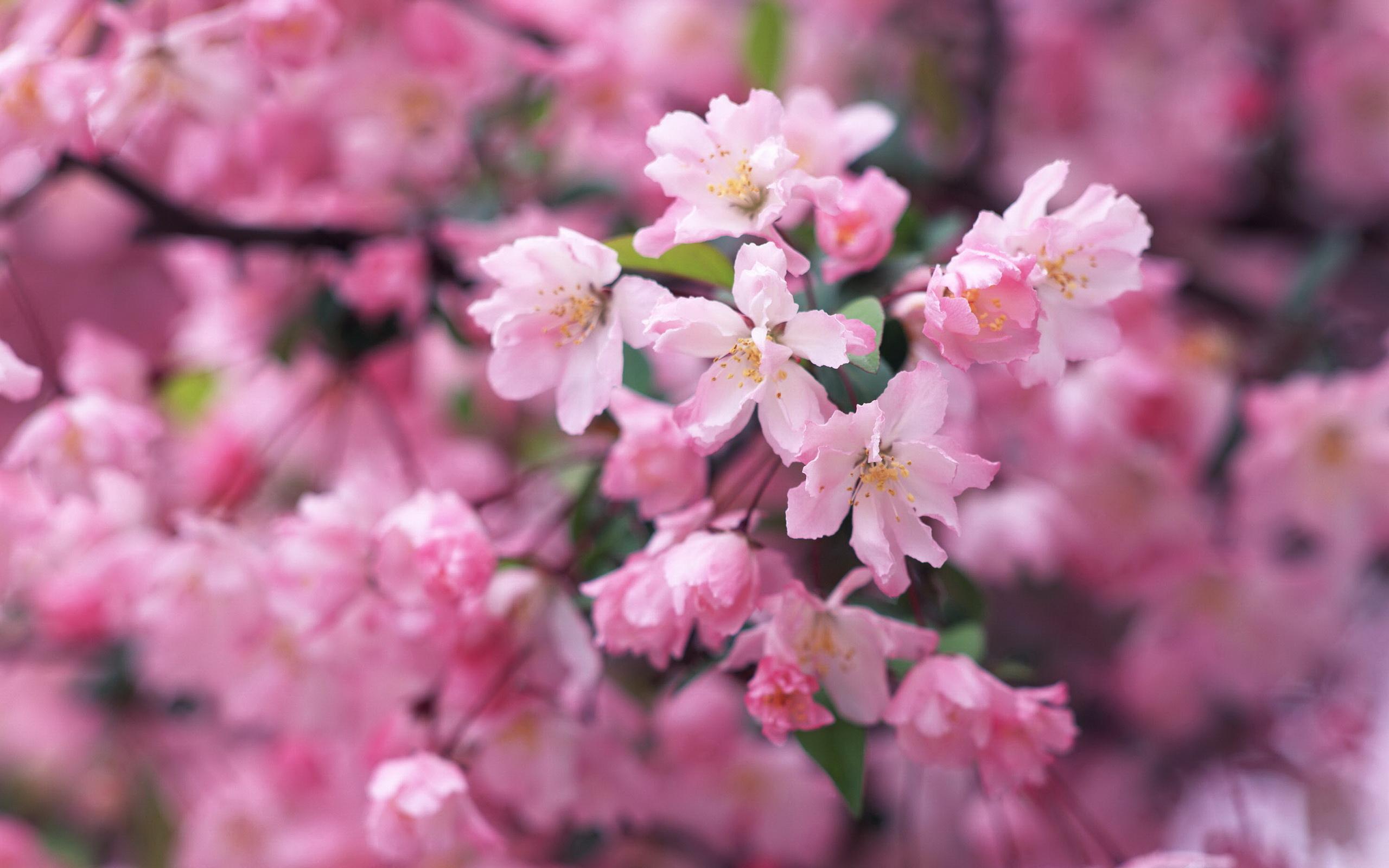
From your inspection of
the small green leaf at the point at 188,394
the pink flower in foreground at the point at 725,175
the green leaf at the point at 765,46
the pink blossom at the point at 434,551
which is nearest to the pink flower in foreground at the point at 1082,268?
the pink flower in foreground at the point at 725,175

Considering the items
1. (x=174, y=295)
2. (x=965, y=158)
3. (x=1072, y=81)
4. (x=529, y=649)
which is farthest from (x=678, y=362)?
(x=174, y=295)

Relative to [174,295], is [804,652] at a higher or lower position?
higher

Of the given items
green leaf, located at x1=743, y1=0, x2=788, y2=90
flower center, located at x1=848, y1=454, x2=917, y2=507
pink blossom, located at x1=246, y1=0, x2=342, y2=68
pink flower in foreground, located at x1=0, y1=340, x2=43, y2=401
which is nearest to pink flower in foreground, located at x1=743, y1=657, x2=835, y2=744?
flower center, located at x1=848, y1=454, x2=917, y2=507

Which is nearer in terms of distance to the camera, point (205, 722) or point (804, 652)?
point (804, 652)

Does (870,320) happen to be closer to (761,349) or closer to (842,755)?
(761,349)

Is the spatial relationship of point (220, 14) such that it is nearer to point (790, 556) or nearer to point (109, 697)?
point (790, 556)

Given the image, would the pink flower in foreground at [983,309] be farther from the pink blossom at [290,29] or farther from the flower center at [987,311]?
the pink blossom at [290,29]
